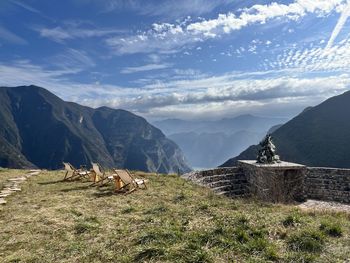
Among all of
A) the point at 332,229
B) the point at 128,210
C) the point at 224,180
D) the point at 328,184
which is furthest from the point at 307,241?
the point at 224,180

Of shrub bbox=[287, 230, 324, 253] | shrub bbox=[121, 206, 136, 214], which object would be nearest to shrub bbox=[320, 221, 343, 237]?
shrub bbox=[287, 230, 324, 253]

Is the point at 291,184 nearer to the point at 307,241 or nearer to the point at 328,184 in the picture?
the point at 328,184

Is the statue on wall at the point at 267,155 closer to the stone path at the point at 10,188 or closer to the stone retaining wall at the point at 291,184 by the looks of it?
the stone retaining wall at the point at 291,184

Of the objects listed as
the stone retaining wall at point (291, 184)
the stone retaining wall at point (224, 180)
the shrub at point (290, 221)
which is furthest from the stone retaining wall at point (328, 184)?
the shrub at point (290, 221)

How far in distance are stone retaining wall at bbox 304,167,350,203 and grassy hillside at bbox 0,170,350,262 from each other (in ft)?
39.4

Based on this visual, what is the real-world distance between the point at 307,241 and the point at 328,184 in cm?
1665

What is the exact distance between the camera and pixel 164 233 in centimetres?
812

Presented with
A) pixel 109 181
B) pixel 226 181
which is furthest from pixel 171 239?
pixel 226 181

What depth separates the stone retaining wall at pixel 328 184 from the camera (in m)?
21.5

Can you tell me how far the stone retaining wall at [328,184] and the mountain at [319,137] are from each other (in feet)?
294

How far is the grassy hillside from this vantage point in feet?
23.0

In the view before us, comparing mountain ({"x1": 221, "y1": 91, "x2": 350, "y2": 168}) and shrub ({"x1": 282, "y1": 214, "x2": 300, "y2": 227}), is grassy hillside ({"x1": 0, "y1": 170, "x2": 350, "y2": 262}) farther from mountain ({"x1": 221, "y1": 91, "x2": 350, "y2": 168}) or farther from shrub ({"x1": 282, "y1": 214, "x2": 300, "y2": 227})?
mountain ({"x1": 221, "y1": 91, "x2": 350, "y2": 168})

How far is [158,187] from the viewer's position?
16875 millimetres

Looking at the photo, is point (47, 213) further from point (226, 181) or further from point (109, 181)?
point (226, 181)
